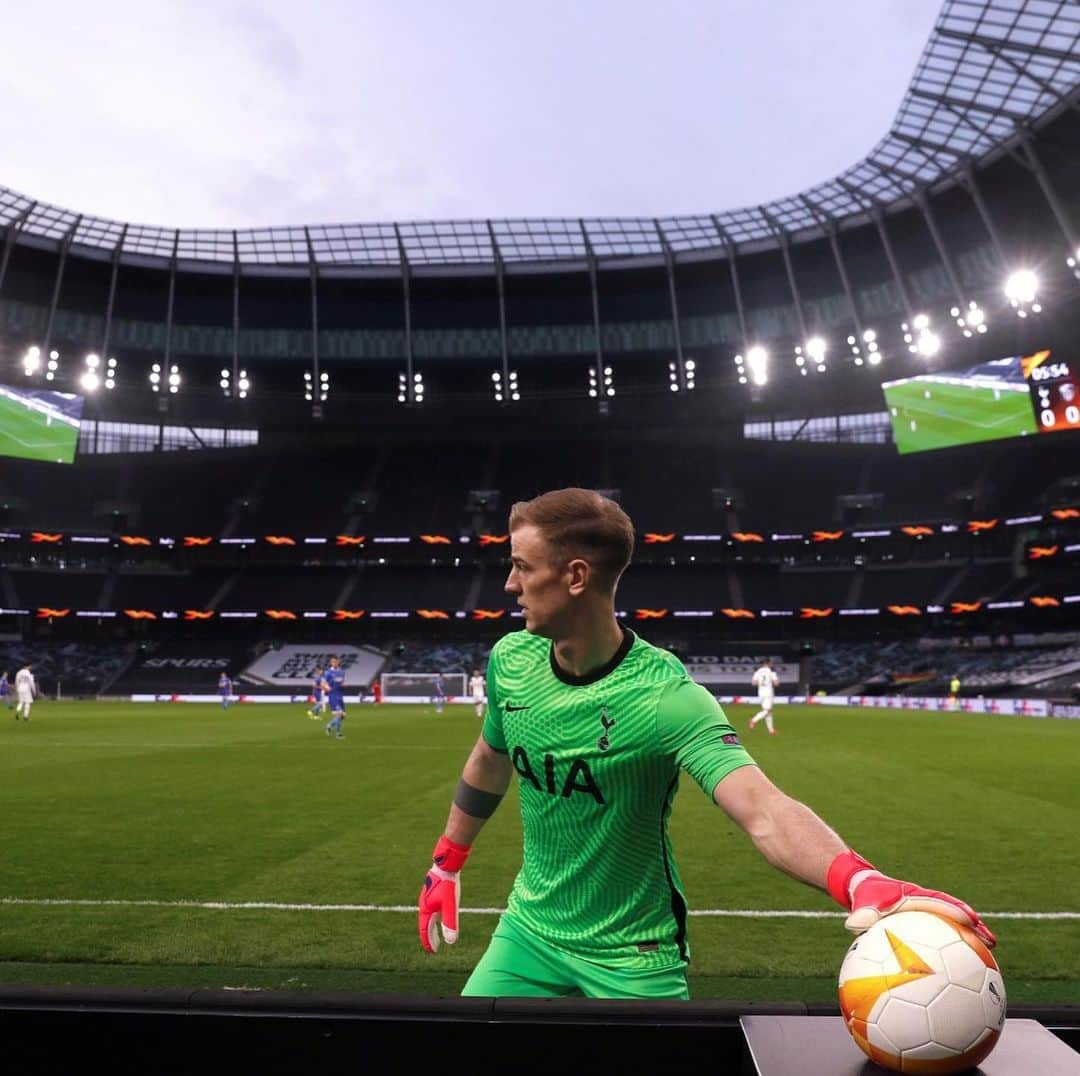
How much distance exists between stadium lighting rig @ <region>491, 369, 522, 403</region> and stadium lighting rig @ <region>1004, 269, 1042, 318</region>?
33.3 metres

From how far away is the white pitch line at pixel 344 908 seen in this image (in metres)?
7.86

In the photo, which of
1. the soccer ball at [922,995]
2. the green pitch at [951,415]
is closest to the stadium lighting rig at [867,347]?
the green pitch at [951,415]

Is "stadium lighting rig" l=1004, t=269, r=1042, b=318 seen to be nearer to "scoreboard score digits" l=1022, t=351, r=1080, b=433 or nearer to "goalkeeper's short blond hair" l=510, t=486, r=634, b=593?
"scoreboard score digits" l=1022, t=351, r=1080, b=433

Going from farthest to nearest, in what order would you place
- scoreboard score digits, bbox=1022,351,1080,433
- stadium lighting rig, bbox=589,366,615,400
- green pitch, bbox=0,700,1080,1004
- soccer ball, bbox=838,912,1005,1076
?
stadium lighting rig, bbox=589,366,615,400 < scoreboard score digits, bbox=1022,351,1080,433 < green pitch, bbox=0,700,1080,1004 < soccer ball, bbox=838,912,1005,1076

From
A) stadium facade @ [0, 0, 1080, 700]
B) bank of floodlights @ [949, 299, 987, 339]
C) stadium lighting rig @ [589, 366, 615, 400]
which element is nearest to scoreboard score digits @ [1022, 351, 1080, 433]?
bank of floodlights @ [949, 299, 987, 339]

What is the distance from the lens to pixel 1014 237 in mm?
53594

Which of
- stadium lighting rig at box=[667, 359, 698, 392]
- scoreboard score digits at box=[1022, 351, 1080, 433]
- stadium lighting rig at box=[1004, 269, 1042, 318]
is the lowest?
scoreboard score digits at box=[1022, 351, 1080, 433]

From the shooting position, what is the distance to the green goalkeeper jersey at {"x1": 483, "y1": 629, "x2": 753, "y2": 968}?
3.08 m

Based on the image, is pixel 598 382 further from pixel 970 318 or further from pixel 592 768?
pixel 592 768

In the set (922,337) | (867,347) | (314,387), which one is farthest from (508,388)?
(922,337)

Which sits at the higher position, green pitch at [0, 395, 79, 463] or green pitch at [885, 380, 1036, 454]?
green pitch at [0, 395, 79, 463]

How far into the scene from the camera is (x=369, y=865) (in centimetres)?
973

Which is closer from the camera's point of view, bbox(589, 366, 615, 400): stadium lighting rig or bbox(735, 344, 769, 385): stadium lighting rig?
bbox(735, 344, 769, 385): stadium lighting rig

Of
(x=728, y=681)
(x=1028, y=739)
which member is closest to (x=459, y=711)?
(x=728, y=681)
